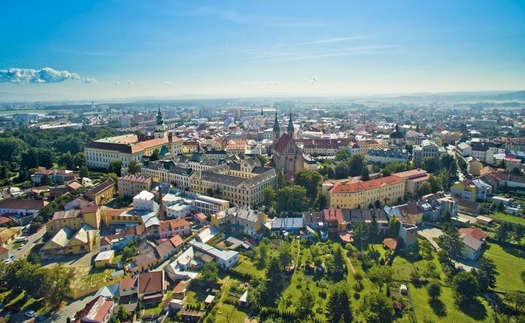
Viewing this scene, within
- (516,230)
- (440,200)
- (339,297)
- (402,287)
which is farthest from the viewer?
(440,200)

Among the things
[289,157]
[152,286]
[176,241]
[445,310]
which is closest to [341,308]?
[445,310]

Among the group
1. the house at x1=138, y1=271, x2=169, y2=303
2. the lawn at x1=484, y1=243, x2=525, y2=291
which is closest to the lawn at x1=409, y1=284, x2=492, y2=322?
the lawn at x1=484, y1=243, x2=525, y2=291

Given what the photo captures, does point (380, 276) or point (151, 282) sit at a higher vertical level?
point (380, 276)

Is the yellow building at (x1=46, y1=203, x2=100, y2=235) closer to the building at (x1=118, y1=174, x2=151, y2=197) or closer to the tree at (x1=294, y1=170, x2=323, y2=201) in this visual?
the building at (x1=118, y1=174, x2=151, y2=197)

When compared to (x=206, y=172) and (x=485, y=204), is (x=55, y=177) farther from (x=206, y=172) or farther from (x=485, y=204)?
(x=485, y=204)

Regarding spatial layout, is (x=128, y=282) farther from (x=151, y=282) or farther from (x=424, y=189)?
(x=424, y=189)

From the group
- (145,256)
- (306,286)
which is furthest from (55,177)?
(306,286)
